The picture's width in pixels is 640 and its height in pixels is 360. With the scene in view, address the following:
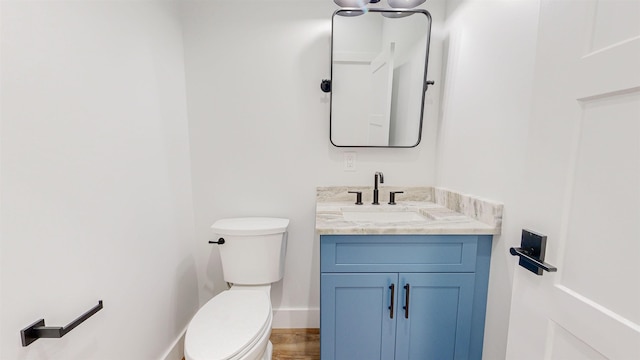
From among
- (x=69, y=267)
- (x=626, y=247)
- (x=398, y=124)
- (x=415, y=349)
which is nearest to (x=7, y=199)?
(x=69, y=267)

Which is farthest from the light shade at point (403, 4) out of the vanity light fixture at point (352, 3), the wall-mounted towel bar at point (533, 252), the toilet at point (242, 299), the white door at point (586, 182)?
the toilet at point (242, 299)

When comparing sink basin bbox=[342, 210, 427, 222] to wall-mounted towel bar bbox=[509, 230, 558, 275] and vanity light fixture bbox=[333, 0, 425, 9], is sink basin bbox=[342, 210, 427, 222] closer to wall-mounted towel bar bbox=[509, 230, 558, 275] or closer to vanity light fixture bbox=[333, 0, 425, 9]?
wall-mounted towel bar bbox=[509, 230, 558, 275]

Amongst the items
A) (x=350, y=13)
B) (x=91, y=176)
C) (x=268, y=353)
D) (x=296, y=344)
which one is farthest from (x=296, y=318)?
(x=350, y=13)

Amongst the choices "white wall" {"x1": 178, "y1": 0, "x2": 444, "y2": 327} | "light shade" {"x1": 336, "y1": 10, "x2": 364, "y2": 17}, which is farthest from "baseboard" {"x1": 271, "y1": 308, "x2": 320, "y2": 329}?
"light shade" {"x1": 336, "y1": 10, "x2": 364, "y2": 17}

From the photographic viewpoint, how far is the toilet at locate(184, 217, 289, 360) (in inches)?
38.4

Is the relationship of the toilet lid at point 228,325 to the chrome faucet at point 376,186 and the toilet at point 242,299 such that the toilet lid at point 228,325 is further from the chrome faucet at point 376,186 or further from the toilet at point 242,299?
the chrome faucet at point 376,186

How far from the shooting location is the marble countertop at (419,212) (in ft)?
3.55

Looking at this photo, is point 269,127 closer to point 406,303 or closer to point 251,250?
point 251,250

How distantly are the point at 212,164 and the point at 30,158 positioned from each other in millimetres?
919

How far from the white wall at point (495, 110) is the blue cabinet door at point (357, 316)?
1.47ft

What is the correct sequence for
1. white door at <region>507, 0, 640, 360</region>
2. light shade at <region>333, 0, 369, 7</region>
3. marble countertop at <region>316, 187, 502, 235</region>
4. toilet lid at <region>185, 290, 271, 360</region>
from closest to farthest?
white door at <region>507, 0, 640, 360</region>
toilet lid at <region>185, 290, 271, 360</region>
marble countertop at <region>316, 187, 502, 235</region>
light shade at <region>333, 0, 369, 7</region>

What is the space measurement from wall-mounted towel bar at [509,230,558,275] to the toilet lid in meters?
0.99

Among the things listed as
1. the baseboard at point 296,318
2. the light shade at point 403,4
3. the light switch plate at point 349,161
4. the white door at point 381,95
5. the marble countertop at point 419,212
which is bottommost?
the baseboard at point 296,318

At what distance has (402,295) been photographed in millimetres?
1131
